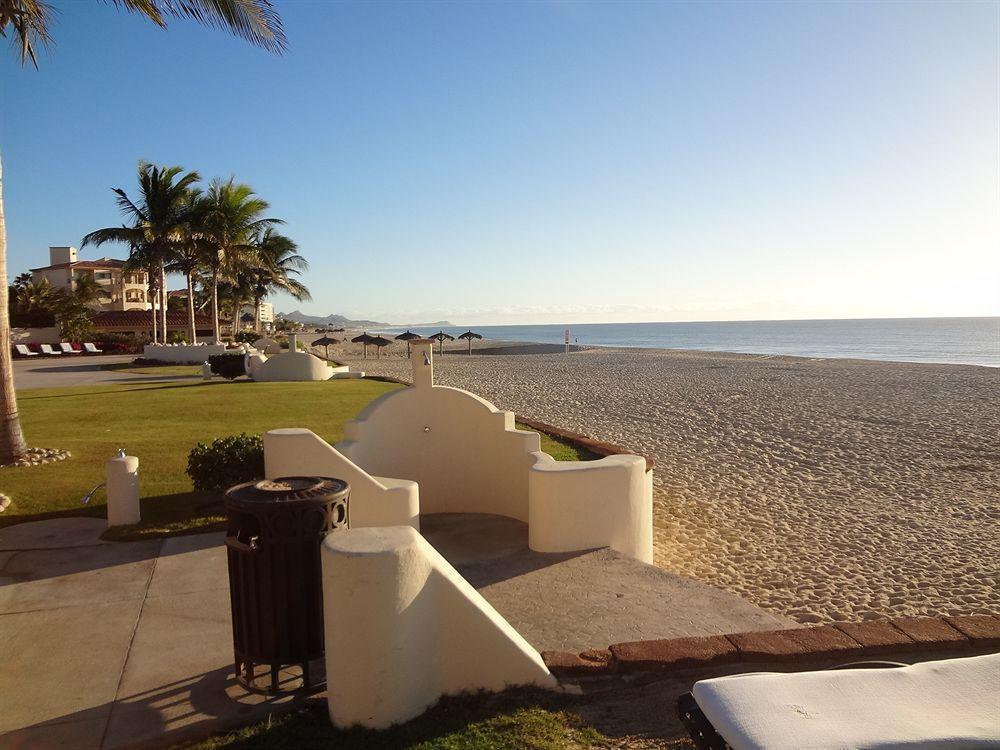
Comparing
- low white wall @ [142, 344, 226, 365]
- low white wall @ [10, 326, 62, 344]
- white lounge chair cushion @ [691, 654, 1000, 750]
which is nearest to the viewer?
white lounge chair cushion @ [691, 654, 1000, 750]

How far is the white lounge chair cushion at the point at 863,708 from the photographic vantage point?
209cm

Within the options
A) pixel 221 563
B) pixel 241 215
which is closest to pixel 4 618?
pixel 221 563

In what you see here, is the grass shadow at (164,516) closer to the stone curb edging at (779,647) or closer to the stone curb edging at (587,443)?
the stone curb edging at (587,443)

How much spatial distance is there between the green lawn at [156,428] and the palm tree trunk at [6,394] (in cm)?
34

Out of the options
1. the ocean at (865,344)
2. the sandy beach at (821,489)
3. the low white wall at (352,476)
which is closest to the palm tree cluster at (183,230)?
the sandy beach at (821,489)

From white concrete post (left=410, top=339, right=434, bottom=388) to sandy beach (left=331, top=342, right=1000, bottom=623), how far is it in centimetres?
303

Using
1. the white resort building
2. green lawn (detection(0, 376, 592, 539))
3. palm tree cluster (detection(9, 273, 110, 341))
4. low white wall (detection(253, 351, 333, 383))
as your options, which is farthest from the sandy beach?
the white resort building

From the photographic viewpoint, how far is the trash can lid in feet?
11.2

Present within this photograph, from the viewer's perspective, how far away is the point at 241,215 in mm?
34156

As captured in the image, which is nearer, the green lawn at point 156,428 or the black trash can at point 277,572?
the black trash can at point 277,572

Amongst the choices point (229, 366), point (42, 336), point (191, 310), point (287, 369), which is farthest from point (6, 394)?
point (42, 336)

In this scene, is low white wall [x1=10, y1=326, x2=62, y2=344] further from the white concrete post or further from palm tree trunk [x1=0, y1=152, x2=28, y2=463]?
the white concrete post

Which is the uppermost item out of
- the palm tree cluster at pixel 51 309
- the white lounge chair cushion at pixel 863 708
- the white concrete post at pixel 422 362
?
the palm tree cluster at pixel 51 309

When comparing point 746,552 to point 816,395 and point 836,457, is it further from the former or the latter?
point 816,395
